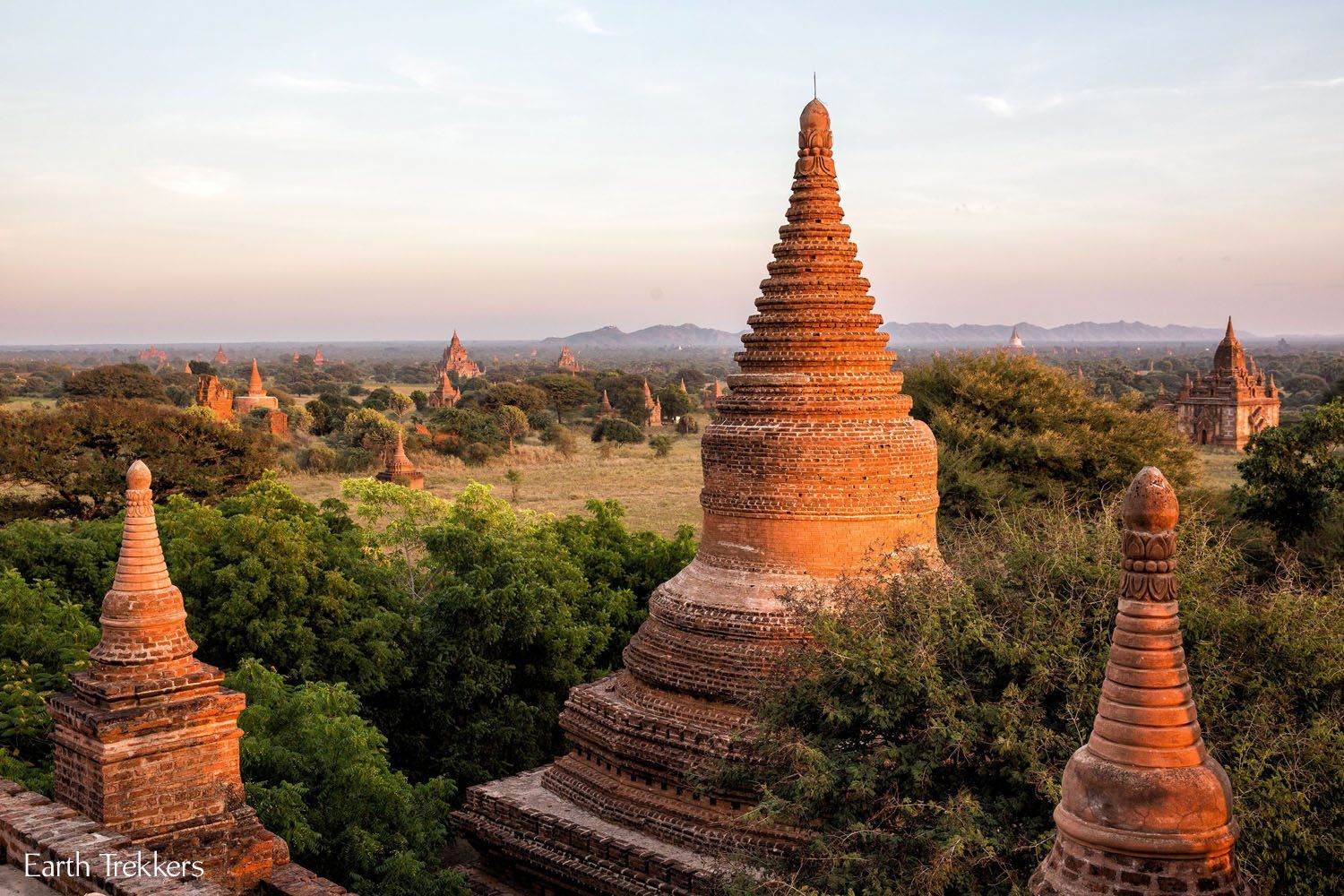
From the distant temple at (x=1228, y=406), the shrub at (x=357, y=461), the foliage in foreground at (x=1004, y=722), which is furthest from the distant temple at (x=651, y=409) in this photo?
the foliage in foreground at (x=1004, y=722)

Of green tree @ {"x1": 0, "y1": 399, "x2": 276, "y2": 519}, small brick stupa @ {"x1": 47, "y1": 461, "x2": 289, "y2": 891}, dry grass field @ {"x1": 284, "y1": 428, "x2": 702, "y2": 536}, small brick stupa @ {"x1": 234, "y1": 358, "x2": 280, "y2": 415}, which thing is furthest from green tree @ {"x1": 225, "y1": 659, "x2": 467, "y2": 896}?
small brick stupa @ {"x1": 234, "y1": 358, "x2": 280, "y2": 415}

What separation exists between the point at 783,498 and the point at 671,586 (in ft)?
6.24

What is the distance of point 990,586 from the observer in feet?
39.9

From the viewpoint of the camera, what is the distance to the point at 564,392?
95.8 metres

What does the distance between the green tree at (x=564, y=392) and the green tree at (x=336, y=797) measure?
256ft

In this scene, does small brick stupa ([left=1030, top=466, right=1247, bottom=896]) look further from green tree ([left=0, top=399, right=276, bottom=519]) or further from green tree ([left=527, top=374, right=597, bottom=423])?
green tree ([left=527, top=374, right=597, bottom=423])

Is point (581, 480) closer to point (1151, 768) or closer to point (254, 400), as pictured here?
point (254, 400)

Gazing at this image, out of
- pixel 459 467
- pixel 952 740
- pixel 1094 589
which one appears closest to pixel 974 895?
pixel 952 740

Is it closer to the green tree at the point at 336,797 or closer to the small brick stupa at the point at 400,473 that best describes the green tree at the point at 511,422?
the small brick stupa at the point at 400,473

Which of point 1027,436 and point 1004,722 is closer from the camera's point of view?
point 1004,722

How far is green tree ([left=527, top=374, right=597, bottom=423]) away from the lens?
95.3 m

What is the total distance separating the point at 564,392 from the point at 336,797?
81.8 metres

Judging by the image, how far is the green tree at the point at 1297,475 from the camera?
25203 mm

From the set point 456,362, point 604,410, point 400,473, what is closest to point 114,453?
point 400,473
